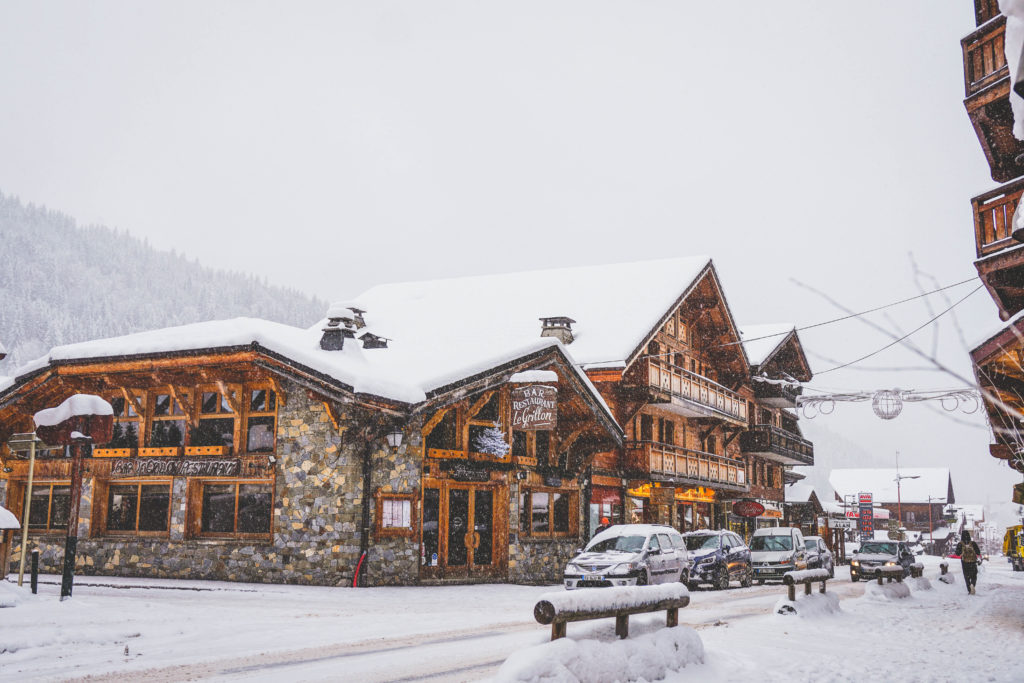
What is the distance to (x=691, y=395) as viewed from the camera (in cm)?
3569

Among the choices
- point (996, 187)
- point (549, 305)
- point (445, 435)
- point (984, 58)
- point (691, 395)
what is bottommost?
point (445, 435)

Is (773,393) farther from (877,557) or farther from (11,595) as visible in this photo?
(11,595)

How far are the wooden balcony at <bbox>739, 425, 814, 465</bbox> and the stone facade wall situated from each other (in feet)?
88.8

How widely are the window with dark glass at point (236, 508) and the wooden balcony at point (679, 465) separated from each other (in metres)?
14.1

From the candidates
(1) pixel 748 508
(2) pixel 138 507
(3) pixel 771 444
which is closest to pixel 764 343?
(3) pixel 771 444

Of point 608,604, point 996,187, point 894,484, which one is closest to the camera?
point 608,604

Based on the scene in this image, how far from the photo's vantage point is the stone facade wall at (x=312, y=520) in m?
20.8

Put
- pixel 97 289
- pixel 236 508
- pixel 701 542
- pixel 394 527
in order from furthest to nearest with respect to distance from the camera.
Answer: pixel 97 289, pixel 701 542, pixel 236 508, pixel 394 527

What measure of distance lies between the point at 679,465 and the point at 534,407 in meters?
12.3

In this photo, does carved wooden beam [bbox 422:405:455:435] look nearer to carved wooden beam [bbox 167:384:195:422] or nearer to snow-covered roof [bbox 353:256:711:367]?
carved wooden beam [bbox 167:384:195:422]

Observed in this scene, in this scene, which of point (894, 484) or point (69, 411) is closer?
point (69, 411)

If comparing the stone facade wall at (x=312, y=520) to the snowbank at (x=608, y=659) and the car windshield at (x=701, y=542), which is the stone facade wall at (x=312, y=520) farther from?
the snowbank at (x=608, y=659)

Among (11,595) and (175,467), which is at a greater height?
(175,467)

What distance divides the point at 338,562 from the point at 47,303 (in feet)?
380
